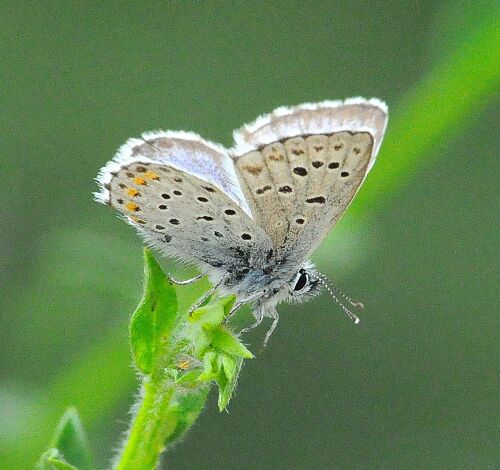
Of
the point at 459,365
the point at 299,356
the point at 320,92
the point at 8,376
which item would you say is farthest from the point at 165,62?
the point at 8,376

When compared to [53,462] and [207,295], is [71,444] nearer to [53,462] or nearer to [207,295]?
[53,462]

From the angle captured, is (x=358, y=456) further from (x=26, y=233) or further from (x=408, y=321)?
(x=26, y=233)

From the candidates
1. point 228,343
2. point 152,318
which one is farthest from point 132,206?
point 228,343

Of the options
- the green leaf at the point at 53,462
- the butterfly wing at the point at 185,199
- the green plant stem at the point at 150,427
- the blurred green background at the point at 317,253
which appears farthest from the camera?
the blurred green background at the point at 317,253

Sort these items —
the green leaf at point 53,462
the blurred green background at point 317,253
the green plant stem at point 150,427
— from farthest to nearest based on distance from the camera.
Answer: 1. the blurred green background at point 317,253
2. the green plant stem at point 150,427
3. the green leaf at point 53,462

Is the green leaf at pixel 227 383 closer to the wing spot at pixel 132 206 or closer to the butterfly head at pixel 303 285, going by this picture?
the wing spot at pixel 132 206

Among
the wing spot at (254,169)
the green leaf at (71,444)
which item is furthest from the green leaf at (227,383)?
the wing spot at (254,169)

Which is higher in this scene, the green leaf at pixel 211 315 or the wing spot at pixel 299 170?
the wing spot at pixel 299 170

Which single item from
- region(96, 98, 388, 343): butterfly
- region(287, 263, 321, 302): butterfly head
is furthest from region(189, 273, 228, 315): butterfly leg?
region(287, 263, 321, 302): butterfly head
